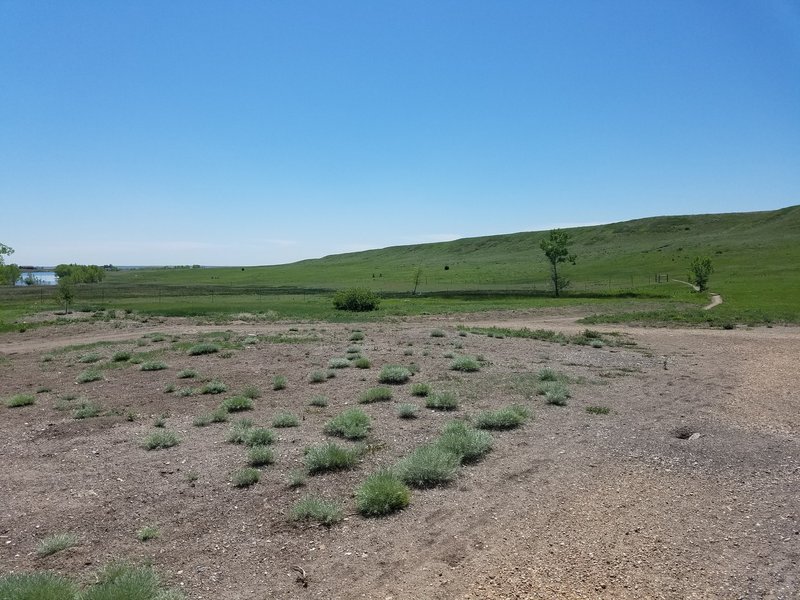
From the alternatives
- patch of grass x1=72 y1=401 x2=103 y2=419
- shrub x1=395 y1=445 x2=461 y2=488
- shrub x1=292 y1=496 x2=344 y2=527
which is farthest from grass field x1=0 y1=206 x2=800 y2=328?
shrub x1=292 y1=496 x2=344 y2=527

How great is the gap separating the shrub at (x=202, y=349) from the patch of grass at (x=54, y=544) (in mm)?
16146

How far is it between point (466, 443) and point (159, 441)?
5565mm

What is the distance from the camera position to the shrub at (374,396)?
13133 millimetres

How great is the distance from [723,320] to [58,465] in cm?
3504

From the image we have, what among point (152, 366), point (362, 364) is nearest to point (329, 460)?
point (362, 364)

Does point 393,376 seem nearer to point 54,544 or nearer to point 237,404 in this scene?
point 237,404

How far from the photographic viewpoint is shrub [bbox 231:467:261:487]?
7.93m

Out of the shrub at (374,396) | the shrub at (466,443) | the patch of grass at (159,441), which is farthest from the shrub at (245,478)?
the shrub at (374,396)

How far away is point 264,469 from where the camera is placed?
855 cm

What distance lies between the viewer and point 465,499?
730cm

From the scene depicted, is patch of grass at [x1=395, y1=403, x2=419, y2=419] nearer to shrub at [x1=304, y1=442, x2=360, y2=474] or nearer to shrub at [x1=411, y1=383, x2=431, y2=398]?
shrub at [x1=411, y1=383, x2=431, y2=398]

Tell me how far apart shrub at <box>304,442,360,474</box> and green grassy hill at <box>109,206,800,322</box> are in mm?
38380

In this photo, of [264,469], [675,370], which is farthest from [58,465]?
[675,370]

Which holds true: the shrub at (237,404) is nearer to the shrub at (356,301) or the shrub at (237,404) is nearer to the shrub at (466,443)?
the shrub at (466,443)
